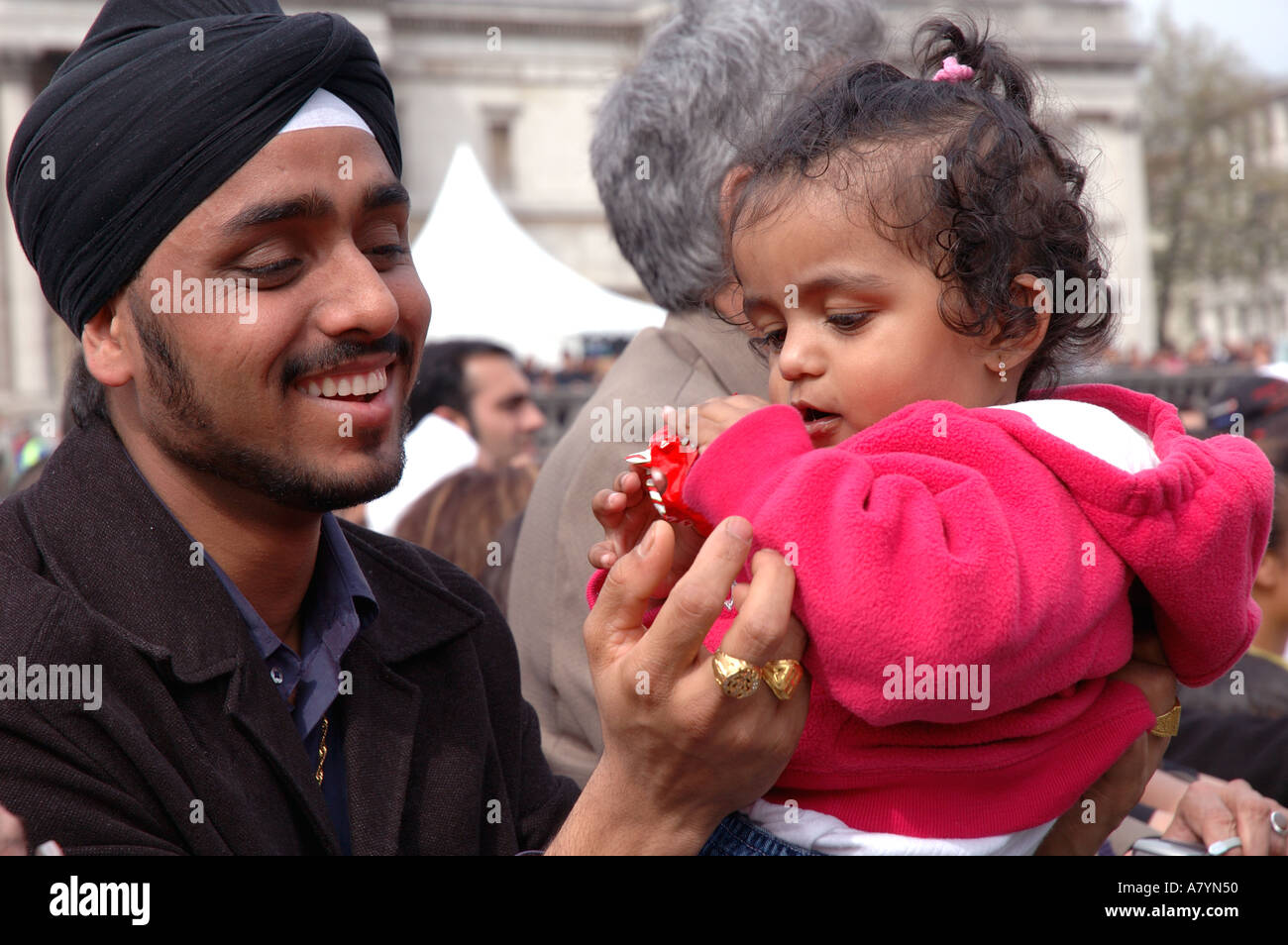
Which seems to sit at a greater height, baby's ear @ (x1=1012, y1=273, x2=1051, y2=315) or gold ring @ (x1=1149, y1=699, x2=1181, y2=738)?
baby's ear @ (x1=1012, y1=273, x2=1051, y2=315)

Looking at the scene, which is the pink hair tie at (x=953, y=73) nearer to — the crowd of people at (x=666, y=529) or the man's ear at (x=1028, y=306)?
the crowd of people at (x=666, y=529)

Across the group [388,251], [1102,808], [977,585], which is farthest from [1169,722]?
[388,251]

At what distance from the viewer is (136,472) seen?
2088mm

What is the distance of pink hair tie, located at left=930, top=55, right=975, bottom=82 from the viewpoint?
2.26 meters

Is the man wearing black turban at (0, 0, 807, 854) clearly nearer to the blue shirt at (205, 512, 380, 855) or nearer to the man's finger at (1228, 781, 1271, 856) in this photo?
the blue shirt at (205, 512, 380, 855)

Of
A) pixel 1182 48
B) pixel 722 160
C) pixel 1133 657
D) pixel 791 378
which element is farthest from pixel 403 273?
pixel 1182 48

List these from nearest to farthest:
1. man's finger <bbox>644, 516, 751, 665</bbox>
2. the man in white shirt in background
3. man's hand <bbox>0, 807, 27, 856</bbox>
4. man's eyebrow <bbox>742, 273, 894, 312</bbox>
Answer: man's hand <bbox>0, 807, 27, 856</bbox> → man's finger <bbox>644, 516, 751, 665</bbox> → man's eyebrow <bbox>742, 273, 894, 312</bbox> → the man in white shirt in background

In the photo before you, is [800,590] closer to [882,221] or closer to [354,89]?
[882,221]

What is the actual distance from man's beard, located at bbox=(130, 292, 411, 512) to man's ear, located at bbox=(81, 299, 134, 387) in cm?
5

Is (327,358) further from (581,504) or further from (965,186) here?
(965,186)

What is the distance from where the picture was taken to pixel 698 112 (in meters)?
2.89

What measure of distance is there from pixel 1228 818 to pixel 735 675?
1305 mm

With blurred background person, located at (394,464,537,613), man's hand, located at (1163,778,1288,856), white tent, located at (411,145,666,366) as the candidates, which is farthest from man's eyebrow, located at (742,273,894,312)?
white tent, located at (411,145,666,366)

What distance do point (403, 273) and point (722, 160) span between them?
0.88 meters
